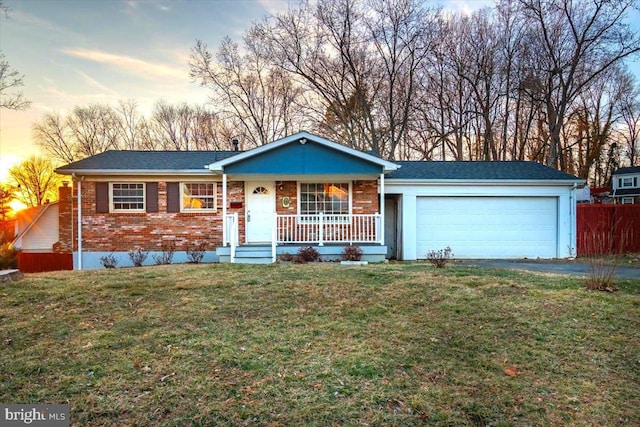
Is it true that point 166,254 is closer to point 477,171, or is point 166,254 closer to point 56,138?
point 477,171

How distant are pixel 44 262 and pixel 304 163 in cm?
964

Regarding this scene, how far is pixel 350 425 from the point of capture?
2852 mm

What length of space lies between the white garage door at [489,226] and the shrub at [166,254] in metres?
8.06

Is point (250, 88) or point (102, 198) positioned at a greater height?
point (250, 88)

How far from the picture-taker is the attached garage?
1220cm

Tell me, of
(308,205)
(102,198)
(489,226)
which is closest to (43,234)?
(102,198)

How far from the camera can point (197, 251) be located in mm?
11562

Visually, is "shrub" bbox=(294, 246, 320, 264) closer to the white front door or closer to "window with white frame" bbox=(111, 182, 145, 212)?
the white front door

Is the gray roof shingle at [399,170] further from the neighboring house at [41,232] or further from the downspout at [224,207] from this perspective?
the neighboring house at [41,232]

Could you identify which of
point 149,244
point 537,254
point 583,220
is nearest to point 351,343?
point 149,244

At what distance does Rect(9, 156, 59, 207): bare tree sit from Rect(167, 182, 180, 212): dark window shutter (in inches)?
1145

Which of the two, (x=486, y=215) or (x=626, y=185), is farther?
(x=626, y=185)

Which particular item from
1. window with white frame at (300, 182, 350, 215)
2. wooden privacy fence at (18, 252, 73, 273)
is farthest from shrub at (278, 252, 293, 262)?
wooden privacy fence at (18, 252, 73, 273)

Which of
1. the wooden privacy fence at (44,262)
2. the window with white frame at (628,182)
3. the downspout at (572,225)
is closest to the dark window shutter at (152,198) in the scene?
the wooden privacy fence at (44,262)
